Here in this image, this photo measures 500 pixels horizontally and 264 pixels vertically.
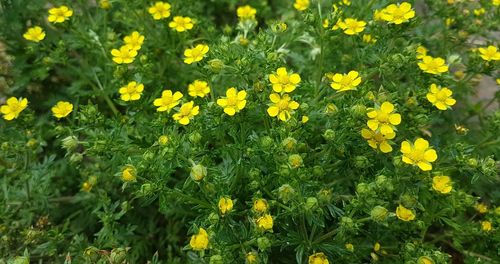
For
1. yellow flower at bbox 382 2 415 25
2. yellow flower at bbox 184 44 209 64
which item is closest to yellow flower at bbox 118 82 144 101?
yellow flower at bbox 184 44 209 64

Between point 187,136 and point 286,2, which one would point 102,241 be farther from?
point 286,2

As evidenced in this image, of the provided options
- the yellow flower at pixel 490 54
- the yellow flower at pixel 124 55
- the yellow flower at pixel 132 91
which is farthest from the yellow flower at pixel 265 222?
the yellow flower at pixel 490 54

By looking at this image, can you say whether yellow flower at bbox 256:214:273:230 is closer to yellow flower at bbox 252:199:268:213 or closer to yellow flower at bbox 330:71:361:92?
yellow flower at bbox 252:199:268:213

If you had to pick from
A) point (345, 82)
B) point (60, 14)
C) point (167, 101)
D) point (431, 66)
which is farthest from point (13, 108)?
point (431, 66)

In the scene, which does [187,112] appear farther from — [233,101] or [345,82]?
[345,82]

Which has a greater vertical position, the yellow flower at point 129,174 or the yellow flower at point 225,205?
the yellow flower at point 129,174

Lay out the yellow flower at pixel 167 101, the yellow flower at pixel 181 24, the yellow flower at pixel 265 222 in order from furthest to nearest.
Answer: the yellow flower at pixel 181 24 → the yellow flower at pixel 167 101 → the yellow flower at pixel 265 222

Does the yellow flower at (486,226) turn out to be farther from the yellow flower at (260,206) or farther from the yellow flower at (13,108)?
the yellow flower at (13,108)

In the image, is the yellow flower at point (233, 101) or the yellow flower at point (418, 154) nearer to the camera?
the yellow flower at point (418, 154)
